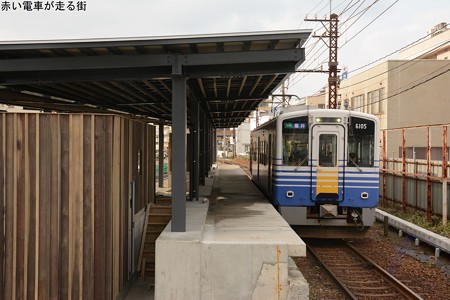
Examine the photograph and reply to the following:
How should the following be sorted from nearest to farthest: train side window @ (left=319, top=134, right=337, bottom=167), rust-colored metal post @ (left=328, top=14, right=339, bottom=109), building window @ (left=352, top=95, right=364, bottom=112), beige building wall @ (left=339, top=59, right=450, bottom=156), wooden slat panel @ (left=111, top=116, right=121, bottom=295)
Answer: wooden slat panel @ (left=111, top=116, right=121, bottom=295) → train side window @ (left=319, top=134, right=337, bottom=167) → rust-colored metal post @ (left=328, top=14, right=339, bottom=109) → beige building wall @ (left=339, top=59, right=450, bottom=156) → building window @ (left=352, top=95, right=364, bottom=112)

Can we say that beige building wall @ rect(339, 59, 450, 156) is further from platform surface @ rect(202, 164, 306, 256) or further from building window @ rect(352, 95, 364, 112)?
platform surface @ rect(202, 164, 306, 256)

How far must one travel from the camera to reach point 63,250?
6.10 metres

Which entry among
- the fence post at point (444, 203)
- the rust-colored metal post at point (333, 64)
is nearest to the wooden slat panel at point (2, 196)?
the fence post at point (444, 203)

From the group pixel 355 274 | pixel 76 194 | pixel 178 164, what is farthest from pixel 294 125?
pixel 76 194

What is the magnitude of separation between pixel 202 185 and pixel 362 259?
6808mm

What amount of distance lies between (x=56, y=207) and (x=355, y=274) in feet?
18.4

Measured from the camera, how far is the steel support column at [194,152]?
10.4 meters

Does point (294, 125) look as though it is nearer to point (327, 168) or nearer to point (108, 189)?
point (327, 168)

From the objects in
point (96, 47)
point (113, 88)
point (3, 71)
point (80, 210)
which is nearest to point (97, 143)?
point (80, 210)

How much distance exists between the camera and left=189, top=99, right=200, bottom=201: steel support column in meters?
10.4

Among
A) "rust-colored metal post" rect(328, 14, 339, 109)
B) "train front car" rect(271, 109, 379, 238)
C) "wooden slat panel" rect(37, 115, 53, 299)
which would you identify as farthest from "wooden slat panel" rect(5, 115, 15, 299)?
"rust-colored metal post" rect(328, 14, 339, 109)

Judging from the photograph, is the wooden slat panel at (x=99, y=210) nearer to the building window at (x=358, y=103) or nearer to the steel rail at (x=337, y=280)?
the steel rail at (x=337, y=280)

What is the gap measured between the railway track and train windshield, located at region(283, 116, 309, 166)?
2143mm

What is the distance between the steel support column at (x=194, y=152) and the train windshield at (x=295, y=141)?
218 centimetres
